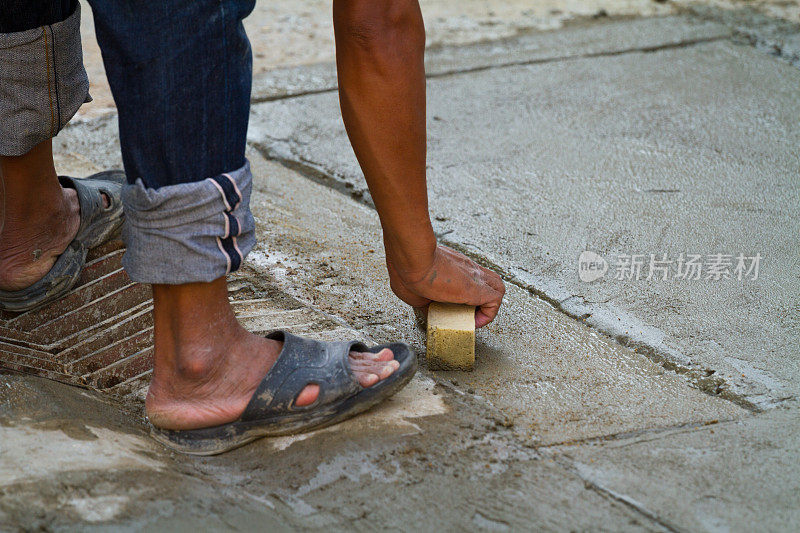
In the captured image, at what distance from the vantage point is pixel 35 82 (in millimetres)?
1688

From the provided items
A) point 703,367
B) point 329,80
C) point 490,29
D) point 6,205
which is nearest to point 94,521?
point 6,205

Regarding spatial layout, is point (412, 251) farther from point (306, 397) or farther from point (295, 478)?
point (295, 478)

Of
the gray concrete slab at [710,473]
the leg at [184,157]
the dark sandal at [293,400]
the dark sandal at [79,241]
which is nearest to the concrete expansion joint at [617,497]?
the gray concrete slab at [710,473]

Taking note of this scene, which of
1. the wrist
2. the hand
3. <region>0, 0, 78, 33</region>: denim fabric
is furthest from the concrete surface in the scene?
<region>0, 0, 78, 33</region>: denim fabric

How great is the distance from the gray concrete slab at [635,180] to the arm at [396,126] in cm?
44

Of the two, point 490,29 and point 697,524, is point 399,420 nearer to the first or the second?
point 697,524

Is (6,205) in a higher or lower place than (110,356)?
higher

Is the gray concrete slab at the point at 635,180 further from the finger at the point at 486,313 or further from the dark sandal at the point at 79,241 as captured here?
the dark sandal at the point at 79,241

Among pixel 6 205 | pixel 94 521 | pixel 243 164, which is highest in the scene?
pixel 243 164

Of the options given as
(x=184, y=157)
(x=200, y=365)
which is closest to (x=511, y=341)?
(x=200, y=365)

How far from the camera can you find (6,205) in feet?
5.84

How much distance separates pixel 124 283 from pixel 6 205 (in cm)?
29

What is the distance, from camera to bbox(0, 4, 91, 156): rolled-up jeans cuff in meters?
1.66

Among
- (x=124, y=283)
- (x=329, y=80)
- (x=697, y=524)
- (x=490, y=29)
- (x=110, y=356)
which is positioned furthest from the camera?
(x=490, y=29)
